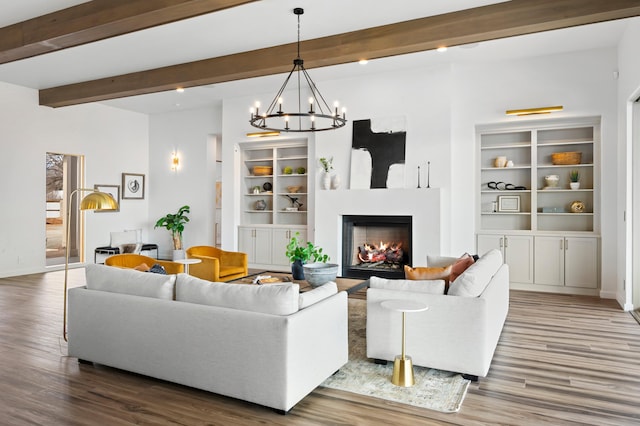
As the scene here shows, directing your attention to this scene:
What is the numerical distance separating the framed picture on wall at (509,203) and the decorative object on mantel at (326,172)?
2.64m

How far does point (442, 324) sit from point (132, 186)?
27.0ft

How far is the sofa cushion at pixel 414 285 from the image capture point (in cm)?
326

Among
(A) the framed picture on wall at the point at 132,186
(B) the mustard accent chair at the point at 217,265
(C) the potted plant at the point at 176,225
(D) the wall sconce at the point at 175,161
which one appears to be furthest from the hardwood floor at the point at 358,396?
(D) the wall sconce at the point at 175,161

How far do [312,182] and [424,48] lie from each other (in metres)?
3.29

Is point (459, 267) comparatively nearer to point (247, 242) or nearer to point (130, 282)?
point (130, 282)

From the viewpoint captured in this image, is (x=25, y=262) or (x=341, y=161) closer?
(x=341, y=161)

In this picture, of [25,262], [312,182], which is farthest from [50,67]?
[312,182]

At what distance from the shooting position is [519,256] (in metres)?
6.27

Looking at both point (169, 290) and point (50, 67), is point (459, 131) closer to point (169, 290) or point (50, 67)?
point (169, 290)

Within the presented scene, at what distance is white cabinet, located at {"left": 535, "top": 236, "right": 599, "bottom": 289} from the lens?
589 cm

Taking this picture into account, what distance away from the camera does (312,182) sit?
7586mm

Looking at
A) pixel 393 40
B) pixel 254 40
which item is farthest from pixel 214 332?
pixel 254 40

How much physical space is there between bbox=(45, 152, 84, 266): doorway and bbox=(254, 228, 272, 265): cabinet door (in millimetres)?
3644

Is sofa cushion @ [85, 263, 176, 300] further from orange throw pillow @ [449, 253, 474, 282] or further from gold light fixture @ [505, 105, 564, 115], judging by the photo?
gold light fixture @ [505, 105, 564, 115]
